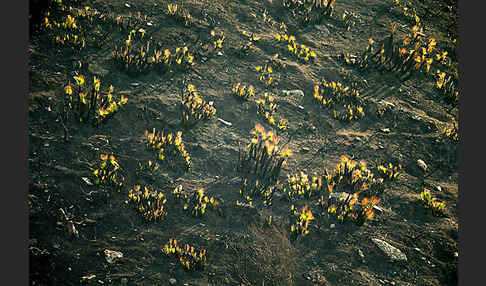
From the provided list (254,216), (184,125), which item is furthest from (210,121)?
(254,216)

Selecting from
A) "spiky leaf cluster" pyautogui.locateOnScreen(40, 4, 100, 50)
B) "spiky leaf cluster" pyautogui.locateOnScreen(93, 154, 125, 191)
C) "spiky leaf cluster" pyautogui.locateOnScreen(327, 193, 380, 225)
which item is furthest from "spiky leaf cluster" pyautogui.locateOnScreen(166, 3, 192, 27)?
Answer: "spiky leaf cluster" pyautogui.locateOnScreen(327, 193, 380, 225)

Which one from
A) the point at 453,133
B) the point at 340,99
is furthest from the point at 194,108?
the point at 453,133

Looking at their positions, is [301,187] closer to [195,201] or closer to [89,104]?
[195,201]

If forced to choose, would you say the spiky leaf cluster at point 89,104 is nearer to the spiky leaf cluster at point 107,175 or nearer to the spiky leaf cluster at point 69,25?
the spiky leaf cluster at point 107,175

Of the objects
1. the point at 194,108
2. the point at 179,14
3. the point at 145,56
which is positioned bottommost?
the point at 194,108

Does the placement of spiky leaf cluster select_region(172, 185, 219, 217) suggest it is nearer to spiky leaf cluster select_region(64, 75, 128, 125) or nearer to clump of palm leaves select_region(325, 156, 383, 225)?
spiky leaf cluster select_region(64, 75, 128, 125)

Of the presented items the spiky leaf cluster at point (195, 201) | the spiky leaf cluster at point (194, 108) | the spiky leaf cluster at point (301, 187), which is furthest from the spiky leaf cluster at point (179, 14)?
the spiky leaf cluster at point (301, 187)
